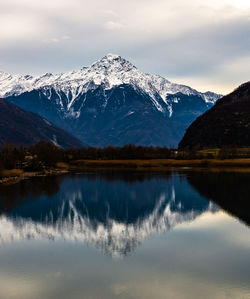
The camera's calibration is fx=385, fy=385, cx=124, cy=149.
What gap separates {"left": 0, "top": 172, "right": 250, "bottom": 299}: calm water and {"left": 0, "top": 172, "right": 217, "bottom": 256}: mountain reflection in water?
146 millimetres

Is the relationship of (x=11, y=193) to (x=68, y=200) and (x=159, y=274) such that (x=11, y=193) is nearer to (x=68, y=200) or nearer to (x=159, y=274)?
(x=68, y=200)

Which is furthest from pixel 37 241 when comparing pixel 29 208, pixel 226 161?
pixel 226 161

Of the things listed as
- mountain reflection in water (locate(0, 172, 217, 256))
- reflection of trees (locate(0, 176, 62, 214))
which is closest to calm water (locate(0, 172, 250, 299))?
mountain reflection in water (locate(0, 172, 217, 256))

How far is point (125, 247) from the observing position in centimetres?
4312

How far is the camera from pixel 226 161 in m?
190

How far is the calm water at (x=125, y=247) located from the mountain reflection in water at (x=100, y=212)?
146mm

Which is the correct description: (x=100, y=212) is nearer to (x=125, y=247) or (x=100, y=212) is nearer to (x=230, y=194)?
(x=125, y=247)

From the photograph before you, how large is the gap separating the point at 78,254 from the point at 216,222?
977 inches

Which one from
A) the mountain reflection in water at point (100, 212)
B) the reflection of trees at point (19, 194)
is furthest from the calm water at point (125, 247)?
the reflection of trees at point (19, 194)

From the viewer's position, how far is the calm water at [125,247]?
30000mm

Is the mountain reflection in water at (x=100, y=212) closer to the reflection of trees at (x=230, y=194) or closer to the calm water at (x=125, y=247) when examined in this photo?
the calm water at (x=125, y=247)

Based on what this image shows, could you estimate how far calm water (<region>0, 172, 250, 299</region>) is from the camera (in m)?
30.0

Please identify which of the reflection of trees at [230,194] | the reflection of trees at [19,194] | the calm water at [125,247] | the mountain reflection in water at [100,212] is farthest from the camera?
the reflection of trees at [19,194]

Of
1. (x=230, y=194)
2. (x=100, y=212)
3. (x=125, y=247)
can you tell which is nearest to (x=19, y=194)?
(x=100, y=212)
